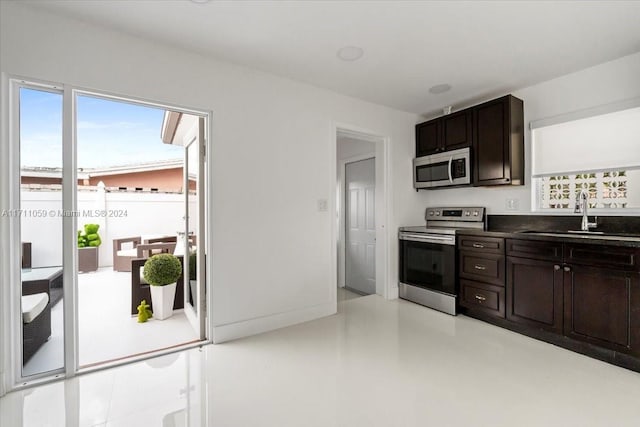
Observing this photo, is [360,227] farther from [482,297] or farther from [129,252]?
[129,252]

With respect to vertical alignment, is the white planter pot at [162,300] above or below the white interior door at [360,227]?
below

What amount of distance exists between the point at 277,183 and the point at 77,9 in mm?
1904

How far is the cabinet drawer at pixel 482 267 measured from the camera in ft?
10.1

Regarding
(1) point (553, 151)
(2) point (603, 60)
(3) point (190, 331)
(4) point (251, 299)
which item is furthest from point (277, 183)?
(2) point (603, 60)

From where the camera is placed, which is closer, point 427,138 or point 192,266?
point 192,266

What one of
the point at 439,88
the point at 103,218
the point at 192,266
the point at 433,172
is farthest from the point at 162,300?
the point at 439,88

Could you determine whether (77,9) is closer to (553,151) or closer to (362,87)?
(362,87)

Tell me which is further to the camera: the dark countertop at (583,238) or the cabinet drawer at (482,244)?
the cabinet drawer at (482,244)

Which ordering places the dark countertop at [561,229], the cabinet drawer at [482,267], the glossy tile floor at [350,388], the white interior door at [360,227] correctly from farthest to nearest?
the white interior door at [360,227] → the cabinet drawer at [482,267] → the dark countertop at [561,229] → the glossy tile floor at [350,388]

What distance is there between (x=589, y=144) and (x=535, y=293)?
1561mm

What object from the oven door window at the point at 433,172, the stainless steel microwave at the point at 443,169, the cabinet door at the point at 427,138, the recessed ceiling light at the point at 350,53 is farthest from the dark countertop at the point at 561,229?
the recessed ceiling light at the point at 350,53

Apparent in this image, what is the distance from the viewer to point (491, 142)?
3357 mm

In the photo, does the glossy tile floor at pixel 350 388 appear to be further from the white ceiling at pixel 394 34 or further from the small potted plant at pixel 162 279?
the white ceiling at pixel 394 34

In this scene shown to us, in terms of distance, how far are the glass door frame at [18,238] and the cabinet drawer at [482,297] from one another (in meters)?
3.29
